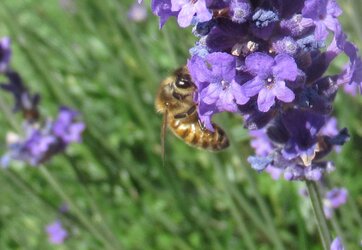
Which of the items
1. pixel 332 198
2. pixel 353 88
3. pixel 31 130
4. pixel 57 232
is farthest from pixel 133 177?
pixel 353 88

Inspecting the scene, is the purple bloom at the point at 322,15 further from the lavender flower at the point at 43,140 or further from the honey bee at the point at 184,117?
the lavender flower at the point at 43,140

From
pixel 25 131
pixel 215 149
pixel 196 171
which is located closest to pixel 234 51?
pixel 215 149

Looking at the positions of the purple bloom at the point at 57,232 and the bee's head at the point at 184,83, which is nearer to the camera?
the bee's head at the point at 184,83

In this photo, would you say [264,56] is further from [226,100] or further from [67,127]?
[67,127]

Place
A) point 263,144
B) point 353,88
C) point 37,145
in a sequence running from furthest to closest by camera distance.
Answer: point 37,145
point 353,88
point 263,144

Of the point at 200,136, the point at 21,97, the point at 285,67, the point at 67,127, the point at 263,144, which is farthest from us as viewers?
the point at 67,127

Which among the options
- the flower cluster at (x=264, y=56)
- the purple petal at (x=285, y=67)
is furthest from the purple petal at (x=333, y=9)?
the purple petal at (x=285, y=67)
